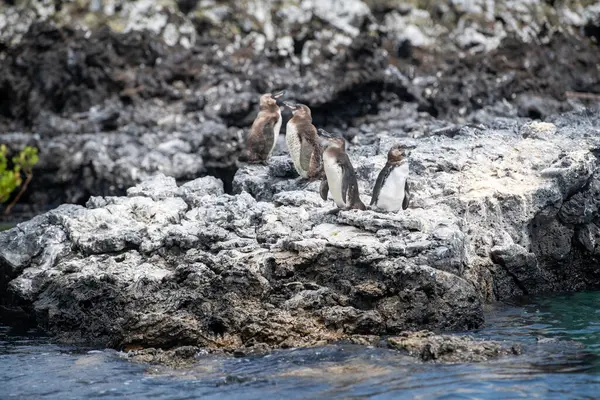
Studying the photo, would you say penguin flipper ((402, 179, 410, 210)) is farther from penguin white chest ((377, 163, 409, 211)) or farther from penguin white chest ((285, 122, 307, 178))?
penguin white chest ((285, 122, 307, 178))

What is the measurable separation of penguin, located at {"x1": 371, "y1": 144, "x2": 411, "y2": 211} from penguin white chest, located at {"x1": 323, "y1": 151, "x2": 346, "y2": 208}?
0.41m

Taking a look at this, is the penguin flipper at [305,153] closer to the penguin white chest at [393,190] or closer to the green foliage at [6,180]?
the penguin white chest at [393,190]

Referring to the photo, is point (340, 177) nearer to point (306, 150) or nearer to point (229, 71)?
point (306, 150)

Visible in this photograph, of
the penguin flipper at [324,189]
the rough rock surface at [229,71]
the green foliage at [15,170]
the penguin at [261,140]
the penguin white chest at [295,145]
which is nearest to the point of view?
the penguin flipper at [324,189]

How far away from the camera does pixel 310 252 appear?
32.5 feet

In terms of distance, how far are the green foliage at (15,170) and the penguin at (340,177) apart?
13408mm

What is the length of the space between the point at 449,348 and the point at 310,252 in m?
2.08

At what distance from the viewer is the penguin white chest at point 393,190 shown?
1071cm

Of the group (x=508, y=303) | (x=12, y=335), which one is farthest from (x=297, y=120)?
(x=12, y=335)

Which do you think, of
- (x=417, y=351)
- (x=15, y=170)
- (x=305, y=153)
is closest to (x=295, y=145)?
(x=305, y=153)

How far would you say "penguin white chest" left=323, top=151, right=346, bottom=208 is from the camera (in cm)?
1091

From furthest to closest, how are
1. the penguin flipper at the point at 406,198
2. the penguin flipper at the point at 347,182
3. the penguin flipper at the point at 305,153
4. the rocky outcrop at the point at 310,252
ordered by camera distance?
the penguin flipper at the point at 305,153 → the penguin flipper at the point at 406,198 → the penguin flipper at the point at 347,182 → the rocky outcrop at the point at 310,252

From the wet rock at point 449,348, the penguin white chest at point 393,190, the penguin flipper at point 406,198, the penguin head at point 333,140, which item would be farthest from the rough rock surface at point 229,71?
the wet rock at point 449,348

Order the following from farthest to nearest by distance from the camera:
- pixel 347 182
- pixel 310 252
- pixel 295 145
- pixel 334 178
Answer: pixel 295 145 → pixel 334 178 → pixel 347 182 → pixel 310 252
